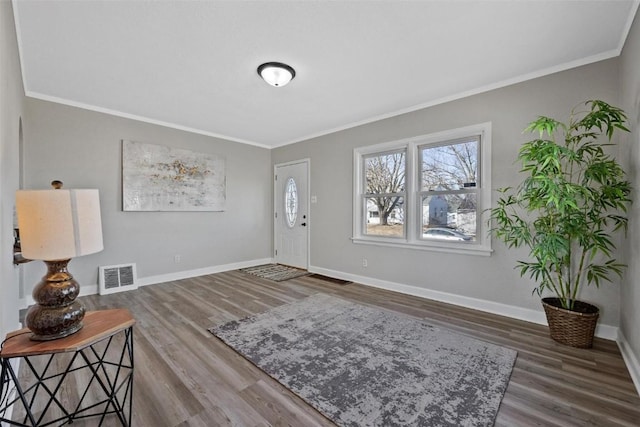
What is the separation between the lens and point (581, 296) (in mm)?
2652

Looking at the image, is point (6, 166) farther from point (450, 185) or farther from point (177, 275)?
point (450, 185)

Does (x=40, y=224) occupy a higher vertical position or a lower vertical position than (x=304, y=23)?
lower

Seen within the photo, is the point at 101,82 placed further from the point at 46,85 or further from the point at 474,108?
the point at 474,108

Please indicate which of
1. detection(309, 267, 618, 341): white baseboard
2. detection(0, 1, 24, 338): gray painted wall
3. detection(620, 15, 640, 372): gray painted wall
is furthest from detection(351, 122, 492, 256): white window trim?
detection(0, 1, 24, 338): gray painted wall

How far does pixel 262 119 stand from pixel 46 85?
2.47 m

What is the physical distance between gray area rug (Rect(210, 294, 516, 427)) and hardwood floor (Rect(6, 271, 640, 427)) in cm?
10

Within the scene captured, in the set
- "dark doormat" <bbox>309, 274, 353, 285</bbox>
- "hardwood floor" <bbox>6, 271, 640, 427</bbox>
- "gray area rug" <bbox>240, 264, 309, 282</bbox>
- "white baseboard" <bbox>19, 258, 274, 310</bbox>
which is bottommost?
"hardwood floor" <bbox>6, 271, 640, 427</bbox>

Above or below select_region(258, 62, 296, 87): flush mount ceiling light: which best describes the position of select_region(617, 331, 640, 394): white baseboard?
below

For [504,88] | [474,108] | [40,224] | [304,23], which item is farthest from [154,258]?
[504,88]

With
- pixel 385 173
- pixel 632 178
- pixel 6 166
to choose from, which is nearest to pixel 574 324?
pixel 632 178

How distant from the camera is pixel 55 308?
129 cm

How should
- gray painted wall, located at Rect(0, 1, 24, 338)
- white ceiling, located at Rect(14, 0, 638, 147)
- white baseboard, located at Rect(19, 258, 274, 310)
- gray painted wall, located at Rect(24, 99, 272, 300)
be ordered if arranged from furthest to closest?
1. white baseboard, located at Rect(19, 258, 274, 310)
2. gray painted wall, located at Rect(24, 99, 272, 300)
3. white ceiling, located at Rect(14, 0, 638, 147)
4. gray painted wall, located at Rect(0, 1, 24, 338)

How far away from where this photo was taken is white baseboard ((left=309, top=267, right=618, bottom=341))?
8.38 ft

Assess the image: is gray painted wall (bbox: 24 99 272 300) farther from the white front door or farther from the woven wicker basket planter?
the woven wicker basket planter
